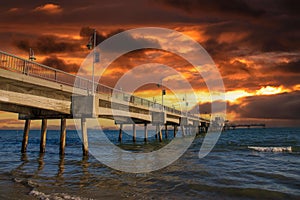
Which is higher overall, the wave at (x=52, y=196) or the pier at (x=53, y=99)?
the pier at (x=53, y=99)

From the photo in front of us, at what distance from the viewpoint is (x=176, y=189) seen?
1163 centimetres

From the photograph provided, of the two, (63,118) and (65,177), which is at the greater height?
(63,118)

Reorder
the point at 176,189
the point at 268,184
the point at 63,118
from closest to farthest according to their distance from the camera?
the point at 176,189, the point at 268,184, the point at 63,118

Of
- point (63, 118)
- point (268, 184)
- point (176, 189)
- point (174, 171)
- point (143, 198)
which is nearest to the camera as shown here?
point (143, 198)

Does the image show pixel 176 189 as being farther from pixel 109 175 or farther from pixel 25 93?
pixel 25 93

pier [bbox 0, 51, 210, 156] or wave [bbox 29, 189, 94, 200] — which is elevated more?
pier [bbox 0, 51, 210, 156]

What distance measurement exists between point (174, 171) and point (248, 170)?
473cm

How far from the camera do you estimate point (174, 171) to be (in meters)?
16.2

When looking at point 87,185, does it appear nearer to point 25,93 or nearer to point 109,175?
point 109,175

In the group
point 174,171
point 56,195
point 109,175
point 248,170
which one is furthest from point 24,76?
point 248,170

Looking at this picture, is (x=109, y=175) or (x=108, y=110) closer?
(x=109, y=175)

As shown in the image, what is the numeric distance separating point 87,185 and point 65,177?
232 centimetres

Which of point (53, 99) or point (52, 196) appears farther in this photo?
point (53, 99)

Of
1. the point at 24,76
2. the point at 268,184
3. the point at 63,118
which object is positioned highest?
the point at 24,76
